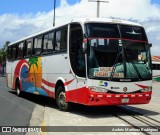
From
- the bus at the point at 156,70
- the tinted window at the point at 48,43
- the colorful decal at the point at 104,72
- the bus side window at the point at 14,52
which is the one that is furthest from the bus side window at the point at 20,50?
the bus at the point at 156,70

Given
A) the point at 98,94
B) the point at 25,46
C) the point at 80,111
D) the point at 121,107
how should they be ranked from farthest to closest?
the point at 25,46
the point at 121,107
the point at 80,111
the point at 98,94

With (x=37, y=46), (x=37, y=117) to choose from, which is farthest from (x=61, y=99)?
(x=37, y=46)

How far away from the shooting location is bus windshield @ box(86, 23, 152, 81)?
13406mm

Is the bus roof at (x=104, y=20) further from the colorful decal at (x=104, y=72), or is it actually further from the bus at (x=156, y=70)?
the bus at (x=156, y=70)

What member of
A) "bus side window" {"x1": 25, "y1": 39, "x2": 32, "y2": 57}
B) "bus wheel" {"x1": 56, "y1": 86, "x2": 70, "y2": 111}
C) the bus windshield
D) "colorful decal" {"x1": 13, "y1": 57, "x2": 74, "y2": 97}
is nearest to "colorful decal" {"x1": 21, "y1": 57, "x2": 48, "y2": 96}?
"colorful decal" {"x1": 13, "y1": 57, "x2": 74, "y2": 97}

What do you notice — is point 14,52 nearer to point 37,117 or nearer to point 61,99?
point 61,99

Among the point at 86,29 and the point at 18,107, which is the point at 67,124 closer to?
the point at 86,29

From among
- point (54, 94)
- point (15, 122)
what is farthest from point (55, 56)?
point (15, 122)

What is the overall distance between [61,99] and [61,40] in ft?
7.32

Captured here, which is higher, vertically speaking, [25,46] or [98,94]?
[25,46]

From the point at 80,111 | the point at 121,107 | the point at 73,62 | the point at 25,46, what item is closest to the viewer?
the point at 73,62

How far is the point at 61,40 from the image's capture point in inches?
619

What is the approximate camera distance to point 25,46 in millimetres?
21391

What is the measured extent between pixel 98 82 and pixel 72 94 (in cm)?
151
